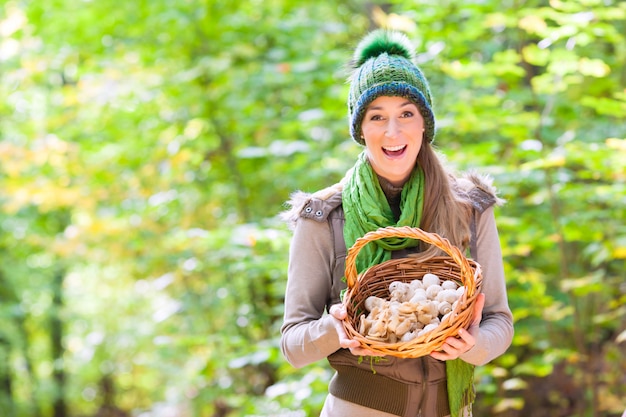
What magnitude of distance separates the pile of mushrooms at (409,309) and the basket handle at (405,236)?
0.08m

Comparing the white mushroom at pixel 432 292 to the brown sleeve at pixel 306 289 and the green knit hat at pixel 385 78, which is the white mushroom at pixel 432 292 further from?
the green knit hat at pixel 385 78

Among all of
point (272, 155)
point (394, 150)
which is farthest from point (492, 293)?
point (272, 155)

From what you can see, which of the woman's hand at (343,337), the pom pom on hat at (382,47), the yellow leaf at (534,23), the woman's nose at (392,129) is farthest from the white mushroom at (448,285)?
the yellow leaf at (534,23)

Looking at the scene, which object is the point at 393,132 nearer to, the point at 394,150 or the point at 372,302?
the point at 394,150

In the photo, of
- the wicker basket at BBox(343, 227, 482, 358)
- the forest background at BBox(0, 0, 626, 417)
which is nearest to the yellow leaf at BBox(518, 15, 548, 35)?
the forest background at BBox(0, 0, 626, 417)

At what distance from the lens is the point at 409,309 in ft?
5.52

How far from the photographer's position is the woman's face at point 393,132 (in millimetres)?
1859

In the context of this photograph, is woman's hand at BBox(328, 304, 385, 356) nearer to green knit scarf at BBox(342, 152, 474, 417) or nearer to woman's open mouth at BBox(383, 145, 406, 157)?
green knit scarf at BBox(342, 152, 474, 417)

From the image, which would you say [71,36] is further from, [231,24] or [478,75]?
[478,75]

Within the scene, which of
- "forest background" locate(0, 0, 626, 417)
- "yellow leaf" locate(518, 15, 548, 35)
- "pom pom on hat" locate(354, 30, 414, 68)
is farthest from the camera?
"forest background" locate(0, 0, 626, 417)

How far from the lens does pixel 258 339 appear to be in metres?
5.64

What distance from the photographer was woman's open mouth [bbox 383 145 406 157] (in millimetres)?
1872

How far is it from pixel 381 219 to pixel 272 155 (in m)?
3.36

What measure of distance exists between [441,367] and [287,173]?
3057 millimetres
